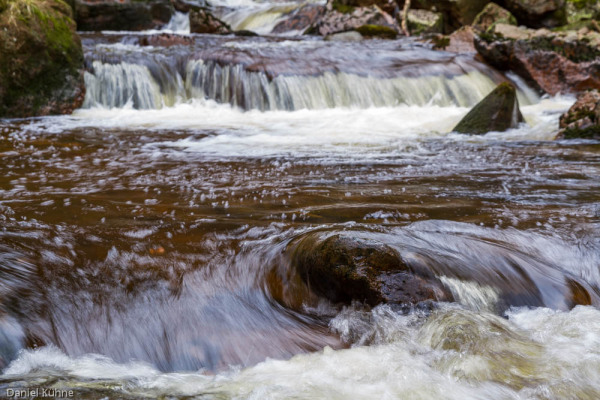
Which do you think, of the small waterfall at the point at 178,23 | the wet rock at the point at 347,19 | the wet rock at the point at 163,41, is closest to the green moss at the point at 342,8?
the wet rock at the point at 347,19

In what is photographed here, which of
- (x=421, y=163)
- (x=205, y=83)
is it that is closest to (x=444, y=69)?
(x=205, y=83)

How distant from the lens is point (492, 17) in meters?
15.8

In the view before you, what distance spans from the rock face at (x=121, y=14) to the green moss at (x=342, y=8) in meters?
6.16

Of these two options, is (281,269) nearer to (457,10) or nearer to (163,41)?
(163,41)

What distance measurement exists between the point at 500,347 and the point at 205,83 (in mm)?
8222

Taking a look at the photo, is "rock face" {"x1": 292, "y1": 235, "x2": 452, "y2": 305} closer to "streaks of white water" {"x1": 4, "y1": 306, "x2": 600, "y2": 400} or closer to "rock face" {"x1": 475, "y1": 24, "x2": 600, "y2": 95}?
"streaks of white water" {"x1": 4, "y1": 306, "x2": 600, "y2": 400}

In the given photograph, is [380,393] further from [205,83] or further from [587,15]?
[587,15]

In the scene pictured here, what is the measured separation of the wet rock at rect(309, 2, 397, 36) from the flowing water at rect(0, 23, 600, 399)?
11.8 metres

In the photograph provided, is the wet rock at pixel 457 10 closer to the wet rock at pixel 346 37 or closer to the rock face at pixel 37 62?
the wet rock at pixel 346 37

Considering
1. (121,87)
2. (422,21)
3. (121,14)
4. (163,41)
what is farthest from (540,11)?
(121,14)

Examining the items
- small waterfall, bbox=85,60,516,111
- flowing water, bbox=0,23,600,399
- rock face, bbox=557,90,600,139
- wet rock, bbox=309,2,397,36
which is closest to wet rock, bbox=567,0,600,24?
wet rock, bbox=309,2,397,36

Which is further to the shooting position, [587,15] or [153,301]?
[587,15]

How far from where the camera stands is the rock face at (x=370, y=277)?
8.43 feet

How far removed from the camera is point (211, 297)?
263 centimetres
